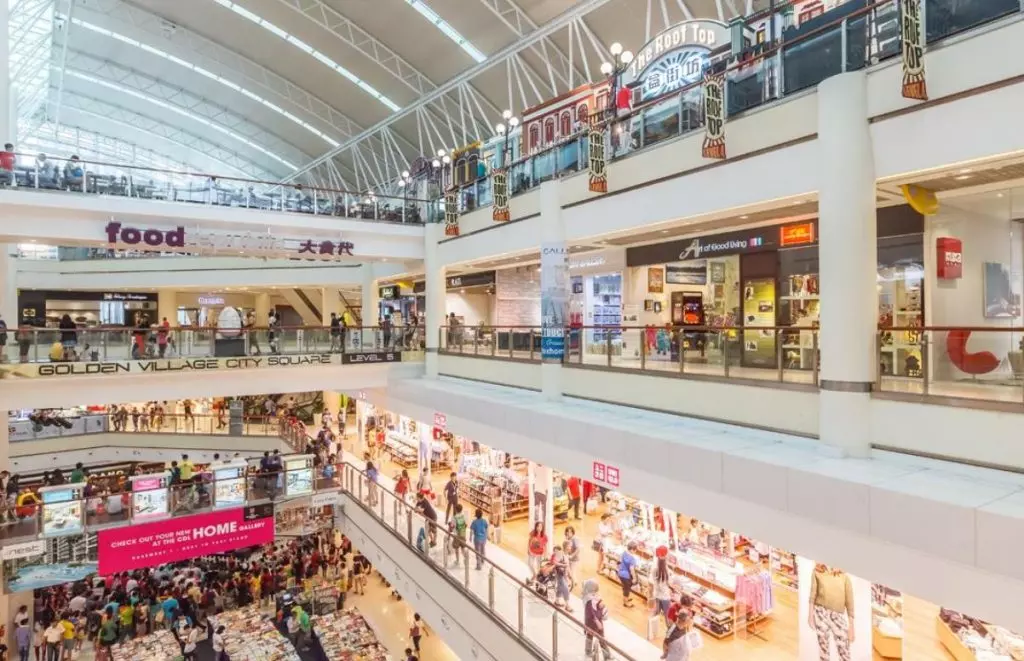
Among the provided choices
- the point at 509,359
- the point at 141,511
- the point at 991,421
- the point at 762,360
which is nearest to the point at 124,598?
the point at 141,511

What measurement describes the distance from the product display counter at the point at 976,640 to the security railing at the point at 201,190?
13.3 m

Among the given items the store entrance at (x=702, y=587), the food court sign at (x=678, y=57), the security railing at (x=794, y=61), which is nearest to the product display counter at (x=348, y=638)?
the store entrance at (x=702, y=587)

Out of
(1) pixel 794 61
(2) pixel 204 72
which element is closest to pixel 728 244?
(1) pixel 794 61

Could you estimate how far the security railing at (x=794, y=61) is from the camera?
579 cm

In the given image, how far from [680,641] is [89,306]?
115 ft

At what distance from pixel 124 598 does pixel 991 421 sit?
17743mm

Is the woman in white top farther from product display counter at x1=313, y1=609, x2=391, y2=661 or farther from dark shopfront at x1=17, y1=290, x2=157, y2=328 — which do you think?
dark shopfront at x1=17, y1=290, x2=157, y2=328

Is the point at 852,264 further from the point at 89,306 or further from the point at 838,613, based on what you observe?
the point at 89,306

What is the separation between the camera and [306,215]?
1507 centimetres

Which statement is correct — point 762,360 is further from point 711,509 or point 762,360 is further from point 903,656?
point 903,656

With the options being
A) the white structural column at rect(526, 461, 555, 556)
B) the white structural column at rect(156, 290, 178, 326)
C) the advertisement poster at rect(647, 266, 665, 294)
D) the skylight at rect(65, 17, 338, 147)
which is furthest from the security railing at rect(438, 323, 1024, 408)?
the white structural column at rect(156, 290, 178, 326)

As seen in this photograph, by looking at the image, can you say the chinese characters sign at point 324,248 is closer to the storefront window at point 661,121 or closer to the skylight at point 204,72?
the storefront window at point 661,121

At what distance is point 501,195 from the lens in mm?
12633

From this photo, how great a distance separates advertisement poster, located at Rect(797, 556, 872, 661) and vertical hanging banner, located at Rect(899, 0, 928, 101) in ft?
16.2
